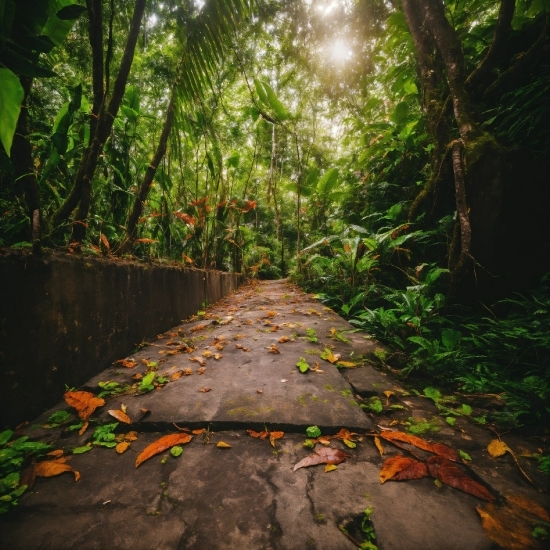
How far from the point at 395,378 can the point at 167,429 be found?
1418 mm

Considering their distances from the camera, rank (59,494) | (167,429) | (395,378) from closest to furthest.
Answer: (59,494), (167,429), (395,378)

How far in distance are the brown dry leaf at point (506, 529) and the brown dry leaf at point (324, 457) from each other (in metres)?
0.44

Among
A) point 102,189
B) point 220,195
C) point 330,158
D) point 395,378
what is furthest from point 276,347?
point 330,158

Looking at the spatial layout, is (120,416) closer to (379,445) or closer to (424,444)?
(379,445)

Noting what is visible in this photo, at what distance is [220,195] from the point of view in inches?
193

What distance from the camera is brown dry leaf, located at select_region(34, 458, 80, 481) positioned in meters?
1.00

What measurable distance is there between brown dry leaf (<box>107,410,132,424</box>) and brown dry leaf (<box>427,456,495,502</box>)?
1316 millimetres

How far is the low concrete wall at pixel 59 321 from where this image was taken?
3.95 feet

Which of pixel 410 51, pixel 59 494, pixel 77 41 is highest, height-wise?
pixel 410 51

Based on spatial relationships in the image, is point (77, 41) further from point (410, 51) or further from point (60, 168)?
point (410, 51)

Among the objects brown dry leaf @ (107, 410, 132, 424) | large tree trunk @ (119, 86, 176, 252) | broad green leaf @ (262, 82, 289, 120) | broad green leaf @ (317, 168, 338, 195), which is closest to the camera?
brown dry leaf @ (107, 410, 132, 424)

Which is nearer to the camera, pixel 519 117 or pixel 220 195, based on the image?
pixel 519 117

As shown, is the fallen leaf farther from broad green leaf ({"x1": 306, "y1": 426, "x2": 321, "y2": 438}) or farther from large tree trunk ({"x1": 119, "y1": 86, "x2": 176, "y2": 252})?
large tree trunk ({"x1": 119, "y1": 86, "x2": 176, "y2": 252})

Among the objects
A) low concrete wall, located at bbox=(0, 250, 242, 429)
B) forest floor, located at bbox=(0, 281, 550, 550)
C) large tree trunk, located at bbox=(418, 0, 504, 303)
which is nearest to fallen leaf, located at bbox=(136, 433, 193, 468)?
forest floor, located at bbox=(0, 281, 550, 550)
